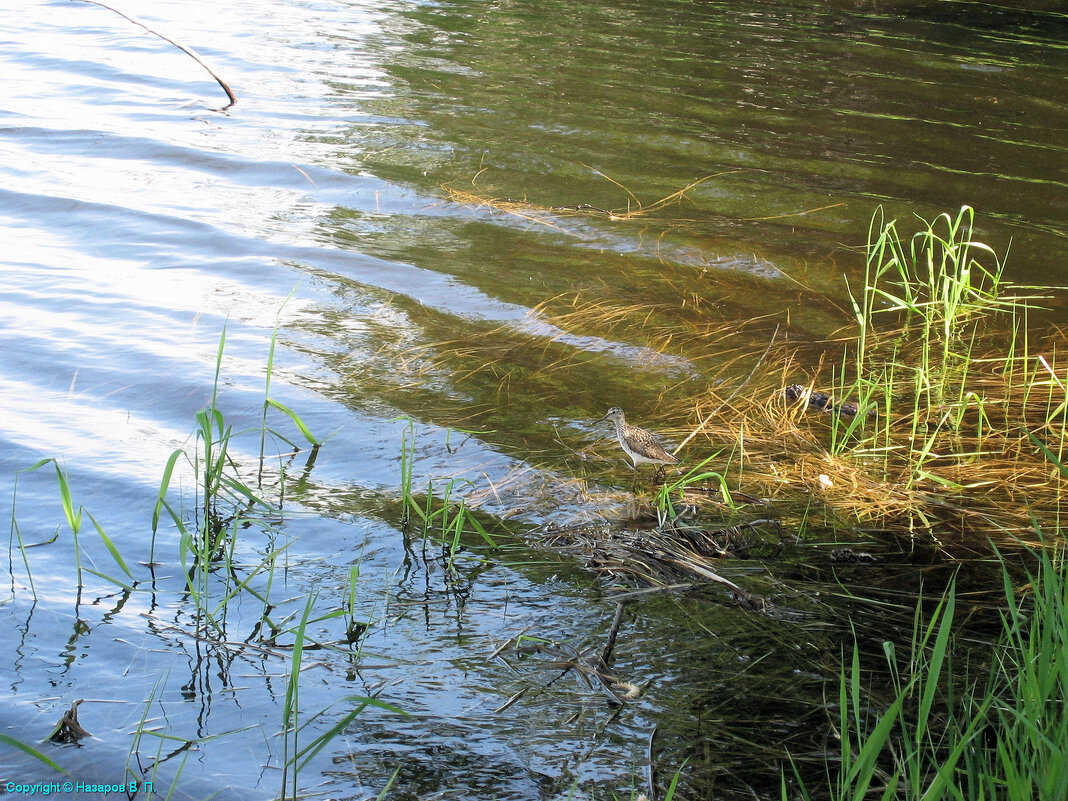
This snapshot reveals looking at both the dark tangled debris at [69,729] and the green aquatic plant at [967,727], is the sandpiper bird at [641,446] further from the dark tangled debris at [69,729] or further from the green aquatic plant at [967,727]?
the dark tangled debris at [69,729]

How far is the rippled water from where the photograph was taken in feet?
10.7

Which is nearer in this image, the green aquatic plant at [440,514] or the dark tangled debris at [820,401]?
the green aquatic plant at [440,514]

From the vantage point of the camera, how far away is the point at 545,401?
5641mm

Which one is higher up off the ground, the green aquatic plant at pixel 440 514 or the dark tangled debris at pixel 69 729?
the green aquatic plant at pixel 440 514

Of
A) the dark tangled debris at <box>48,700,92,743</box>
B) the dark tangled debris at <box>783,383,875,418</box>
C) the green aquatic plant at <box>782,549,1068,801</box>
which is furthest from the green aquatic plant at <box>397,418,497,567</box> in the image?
the dark tangled debris at <box>783,383,875,418</box>

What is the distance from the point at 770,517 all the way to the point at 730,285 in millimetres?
3323

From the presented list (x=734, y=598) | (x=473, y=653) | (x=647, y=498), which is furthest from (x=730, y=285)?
(x=473, y=653)

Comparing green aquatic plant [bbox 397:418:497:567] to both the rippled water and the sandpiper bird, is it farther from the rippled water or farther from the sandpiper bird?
the sandpiper bird

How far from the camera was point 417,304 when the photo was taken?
6867 mm

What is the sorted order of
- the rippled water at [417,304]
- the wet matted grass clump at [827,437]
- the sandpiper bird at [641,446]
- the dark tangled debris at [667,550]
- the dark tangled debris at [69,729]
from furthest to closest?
the sandpiper bird at [641,446] → the wet matted grass clump at [827,437] → the dark tangled debris at [667,550] → the rippled water at [417,304] → the dark tangled debris at [69,729]

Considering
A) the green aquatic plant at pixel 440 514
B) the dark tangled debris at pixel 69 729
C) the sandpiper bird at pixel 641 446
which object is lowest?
the dark tangled debris at pixel 69 729

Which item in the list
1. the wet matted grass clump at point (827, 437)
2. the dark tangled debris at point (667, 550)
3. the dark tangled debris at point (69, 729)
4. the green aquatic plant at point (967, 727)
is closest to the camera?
the green aquatic plant at point (967, 727)

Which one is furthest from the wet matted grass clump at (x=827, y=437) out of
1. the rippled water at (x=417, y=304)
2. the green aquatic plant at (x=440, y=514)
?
the green aquatic plant at (x=440, y=514)

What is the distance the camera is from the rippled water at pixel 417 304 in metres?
3.27
